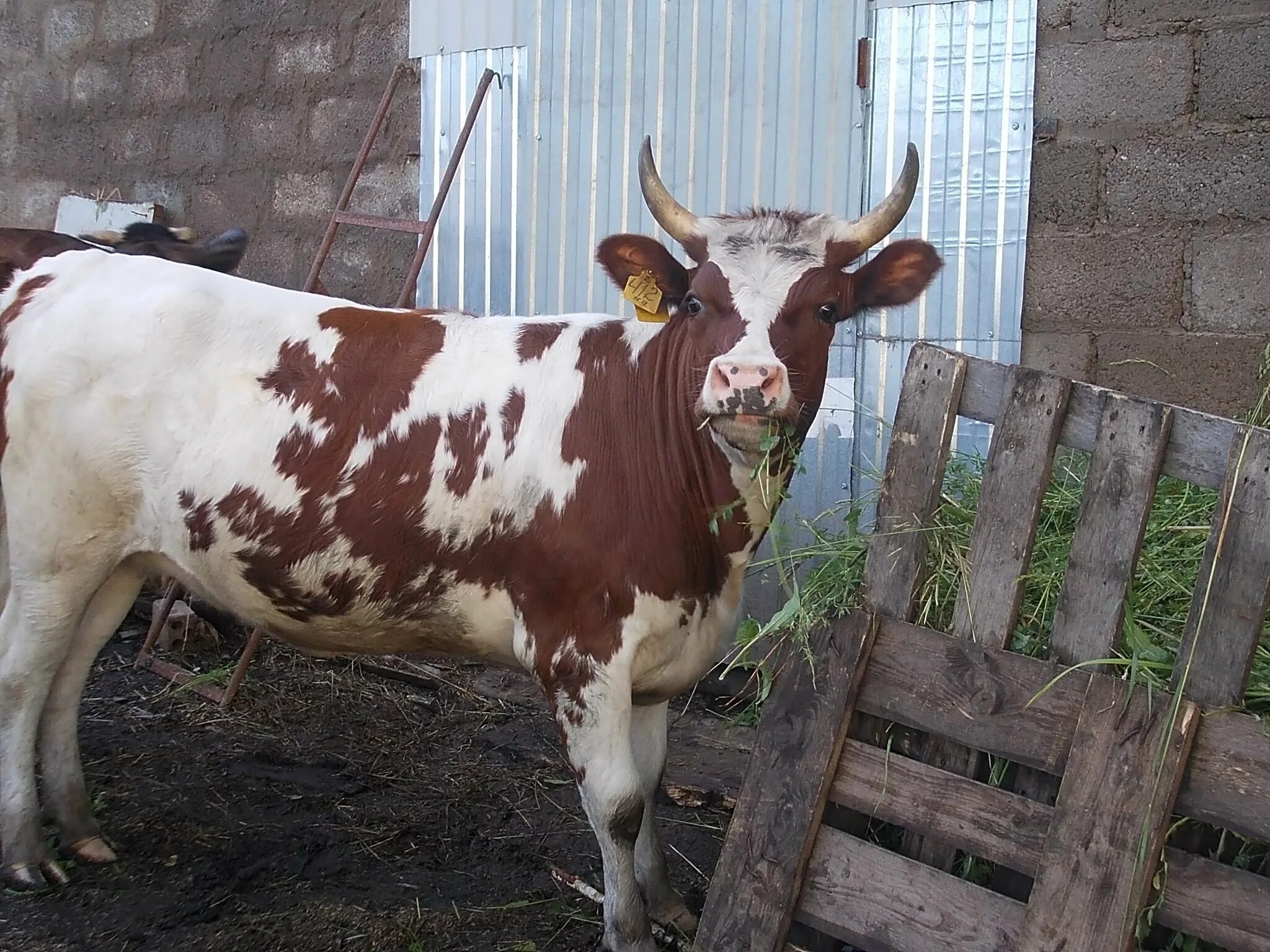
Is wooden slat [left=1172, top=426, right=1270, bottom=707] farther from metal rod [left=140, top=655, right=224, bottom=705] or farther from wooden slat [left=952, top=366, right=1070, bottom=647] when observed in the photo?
metal rod [left=140, top=655, right=224, bottom=705]

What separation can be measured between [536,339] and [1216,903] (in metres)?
2.30

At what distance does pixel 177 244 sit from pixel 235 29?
2269 millimetres

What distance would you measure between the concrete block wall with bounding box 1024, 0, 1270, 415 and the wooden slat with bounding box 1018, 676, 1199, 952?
2.32 m

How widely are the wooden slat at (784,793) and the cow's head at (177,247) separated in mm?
3621

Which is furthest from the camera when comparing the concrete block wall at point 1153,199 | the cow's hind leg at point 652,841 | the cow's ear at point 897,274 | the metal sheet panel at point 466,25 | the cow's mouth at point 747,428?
the metal sheet panel at point 466,25

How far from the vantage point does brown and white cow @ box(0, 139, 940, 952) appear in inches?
123

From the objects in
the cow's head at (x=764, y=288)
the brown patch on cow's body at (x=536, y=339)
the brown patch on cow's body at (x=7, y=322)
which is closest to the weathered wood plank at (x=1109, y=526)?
the cow's head at (x=764, y=288)

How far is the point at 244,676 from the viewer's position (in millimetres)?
5145

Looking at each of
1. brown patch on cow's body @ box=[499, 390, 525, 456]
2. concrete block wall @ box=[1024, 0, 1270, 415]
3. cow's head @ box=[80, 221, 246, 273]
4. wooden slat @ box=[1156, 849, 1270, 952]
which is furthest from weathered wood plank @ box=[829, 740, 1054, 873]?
cow's head @ box=[80, 221, 246, 273]

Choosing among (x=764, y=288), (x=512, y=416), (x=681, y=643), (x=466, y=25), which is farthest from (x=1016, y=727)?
(x=466, y=25)

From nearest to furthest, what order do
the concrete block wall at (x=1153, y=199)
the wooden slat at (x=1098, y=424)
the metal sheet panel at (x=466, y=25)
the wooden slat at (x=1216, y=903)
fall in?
the wooden slat at (x=1216, y=903), the wooden slat at (x=1098, y=424), the concrete block wall at (x=1153, y=199), the metal sheet panel at (x=466, y=25)

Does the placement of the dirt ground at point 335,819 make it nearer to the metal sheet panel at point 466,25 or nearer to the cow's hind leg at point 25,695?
the cow's hind leg at point 25,695

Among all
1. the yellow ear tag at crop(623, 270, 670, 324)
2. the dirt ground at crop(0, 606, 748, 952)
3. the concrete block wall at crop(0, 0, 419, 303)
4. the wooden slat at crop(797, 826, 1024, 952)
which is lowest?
the dirt ground at crop(0, 606, 748, 952)

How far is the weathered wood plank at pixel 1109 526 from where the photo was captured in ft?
7.70
